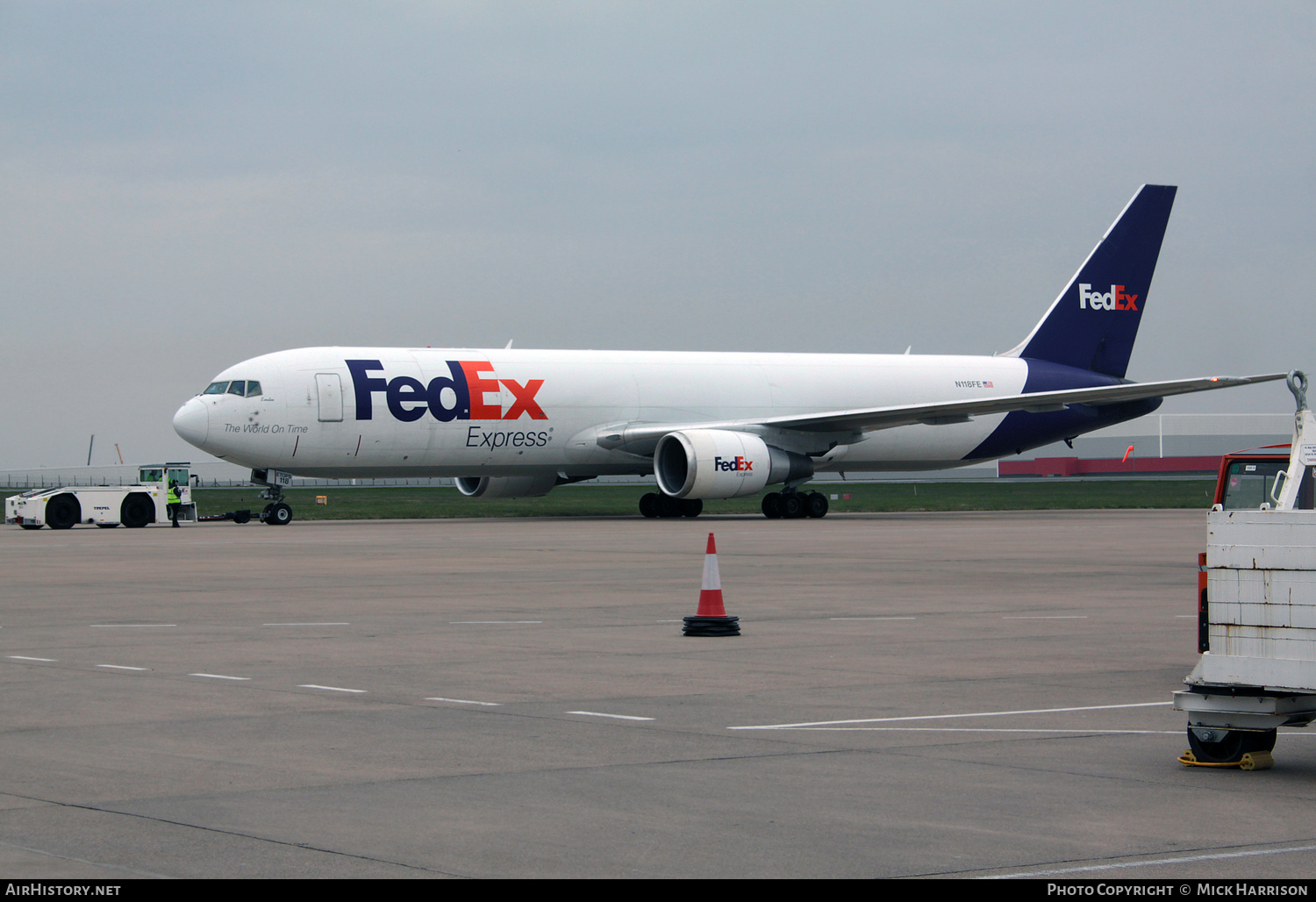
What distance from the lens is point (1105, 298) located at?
4347 cm

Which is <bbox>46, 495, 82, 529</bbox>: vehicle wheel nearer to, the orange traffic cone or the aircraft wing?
the aircraft wing

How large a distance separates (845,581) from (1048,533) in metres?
12.9

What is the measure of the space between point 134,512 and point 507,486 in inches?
380

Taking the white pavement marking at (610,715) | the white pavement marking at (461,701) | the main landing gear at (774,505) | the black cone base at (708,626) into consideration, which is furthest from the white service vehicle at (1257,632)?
the main landing gear at (774,505)

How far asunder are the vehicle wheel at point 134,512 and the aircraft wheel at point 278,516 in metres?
3.08

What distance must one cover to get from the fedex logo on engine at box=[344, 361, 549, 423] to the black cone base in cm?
2178

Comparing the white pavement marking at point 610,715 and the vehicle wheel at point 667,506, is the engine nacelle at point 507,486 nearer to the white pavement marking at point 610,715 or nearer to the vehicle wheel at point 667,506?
the vehicle wheel at point 667,506

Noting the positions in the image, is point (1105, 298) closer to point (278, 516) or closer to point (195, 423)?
point (278, 516)

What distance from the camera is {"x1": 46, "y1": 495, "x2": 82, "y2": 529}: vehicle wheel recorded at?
3462cm

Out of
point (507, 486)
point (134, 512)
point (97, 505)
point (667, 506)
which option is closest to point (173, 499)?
point (134, 512)

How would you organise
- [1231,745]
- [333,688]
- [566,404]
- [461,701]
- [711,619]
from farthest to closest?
[566,404] < [711,619] < [333,688] < [461,701] < [1231,745]

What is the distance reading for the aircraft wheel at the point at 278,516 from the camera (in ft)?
114

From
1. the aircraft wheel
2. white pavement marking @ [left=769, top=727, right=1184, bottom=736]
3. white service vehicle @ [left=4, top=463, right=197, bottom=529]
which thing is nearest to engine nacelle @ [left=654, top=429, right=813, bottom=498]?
the aircraft wheel
